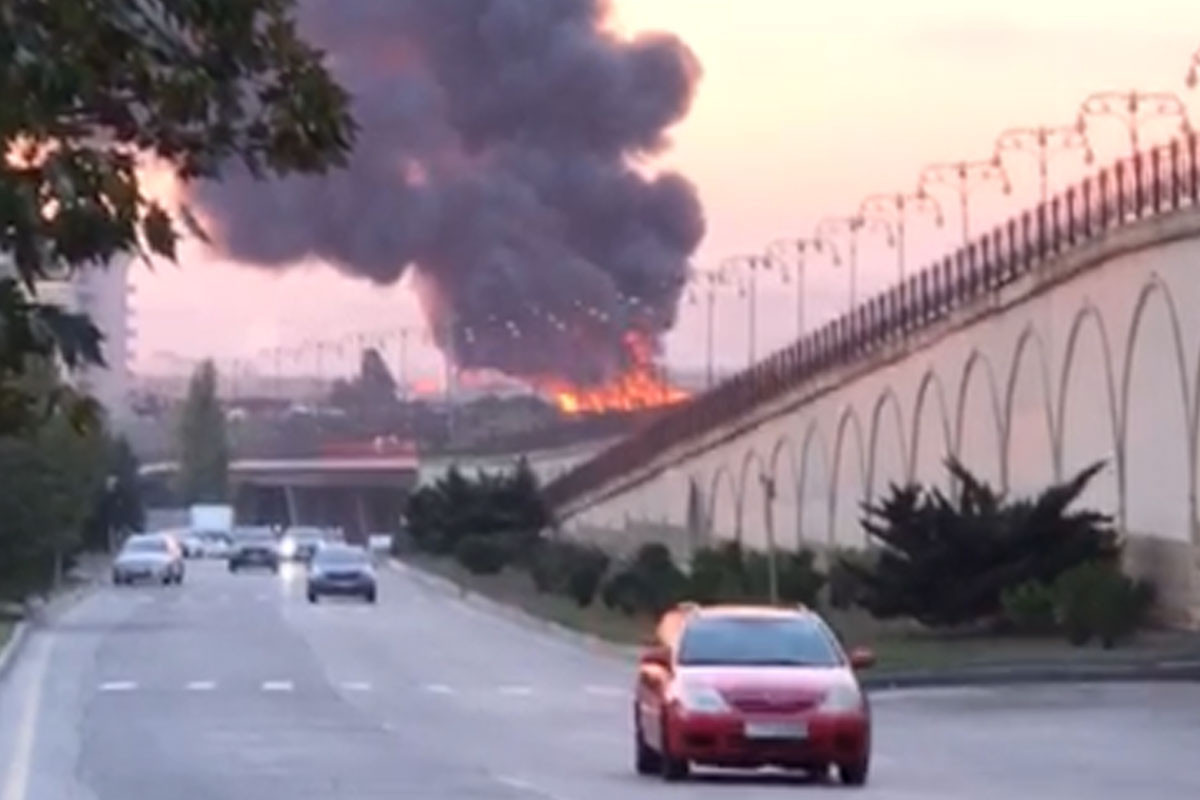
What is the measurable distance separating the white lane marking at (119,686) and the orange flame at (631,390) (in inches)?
4031

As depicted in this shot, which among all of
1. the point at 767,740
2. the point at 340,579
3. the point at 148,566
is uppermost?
the point at 148,566

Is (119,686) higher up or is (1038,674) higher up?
(1038,674)

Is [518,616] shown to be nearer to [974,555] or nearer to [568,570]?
[568,570]

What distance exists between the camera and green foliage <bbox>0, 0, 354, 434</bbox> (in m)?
10.1

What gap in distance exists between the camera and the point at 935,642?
5778 centimetres

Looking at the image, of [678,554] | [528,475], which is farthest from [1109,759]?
[528,475]

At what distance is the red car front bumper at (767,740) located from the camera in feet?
97.9

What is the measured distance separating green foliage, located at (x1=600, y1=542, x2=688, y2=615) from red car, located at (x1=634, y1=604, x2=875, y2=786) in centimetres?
3626

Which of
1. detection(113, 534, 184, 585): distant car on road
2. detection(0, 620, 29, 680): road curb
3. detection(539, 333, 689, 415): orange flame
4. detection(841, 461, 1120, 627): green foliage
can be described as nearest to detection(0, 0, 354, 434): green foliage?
detection(0, 620, 29, 680): road curb

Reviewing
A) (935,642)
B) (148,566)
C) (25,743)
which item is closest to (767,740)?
(25,743)

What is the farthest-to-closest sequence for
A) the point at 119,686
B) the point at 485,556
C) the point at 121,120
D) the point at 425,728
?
the point at 485,556 < the point at 119,686 < the point at 425,728 < the point at 121,120

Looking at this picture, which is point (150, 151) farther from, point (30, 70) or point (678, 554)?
point (678, 554)

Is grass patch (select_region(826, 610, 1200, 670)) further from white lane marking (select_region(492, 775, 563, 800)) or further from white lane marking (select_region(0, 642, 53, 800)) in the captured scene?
white lane marking (select_region(492, 775, 563, 800))

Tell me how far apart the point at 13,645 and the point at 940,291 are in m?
23.1
